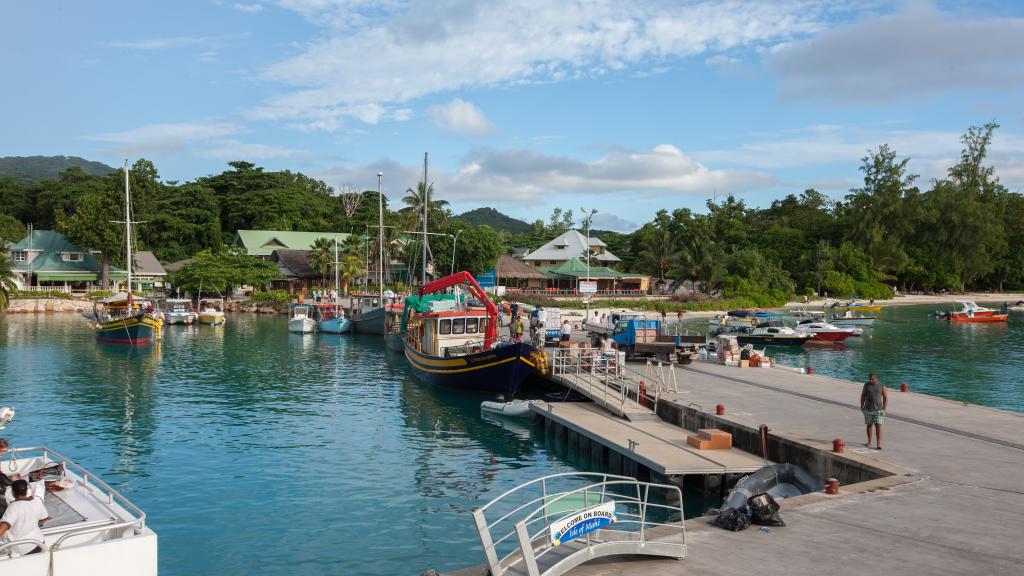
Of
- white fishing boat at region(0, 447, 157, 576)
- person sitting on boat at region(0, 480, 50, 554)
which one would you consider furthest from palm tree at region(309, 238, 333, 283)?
Result: person sitting on boat at region(0, 480, 50, 554)

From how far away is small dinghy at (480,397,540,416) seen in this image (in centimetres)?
2873

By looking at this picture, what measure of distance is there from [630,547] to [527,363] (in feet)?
66.5

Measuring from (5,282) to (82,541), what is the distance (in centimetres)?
8816

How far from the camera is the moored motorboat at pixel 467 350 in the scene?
31.1 m

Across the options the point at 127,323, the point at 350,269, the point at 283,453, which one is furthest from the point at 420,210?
the point at 283,453

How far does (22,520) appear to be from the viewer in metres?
9.70

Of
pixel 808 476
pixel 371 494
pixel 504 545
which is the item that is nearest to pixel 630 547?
pixel 504 545

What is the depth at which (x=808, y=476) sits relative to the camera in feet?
56.3

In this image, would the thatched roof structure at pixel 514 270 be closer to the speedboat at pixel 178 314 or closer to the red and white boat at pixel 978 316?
the speedboat at pixel 178 314

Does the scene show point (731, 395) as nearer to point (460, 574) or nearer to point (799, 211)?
point (460, 574)

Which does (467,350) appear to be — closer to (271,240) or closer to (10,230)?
(271,240)

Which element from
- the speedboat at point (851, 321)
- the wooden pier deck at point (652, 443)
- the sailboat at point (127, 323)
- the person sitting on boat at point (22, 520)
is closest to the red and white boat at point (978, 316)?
the speedboat at point (851, 321)

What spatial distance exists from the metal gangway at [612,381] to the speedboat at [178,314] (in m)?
52.8

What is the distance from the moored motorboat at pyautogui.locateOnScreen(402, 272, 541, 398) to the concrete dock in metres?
8.03
